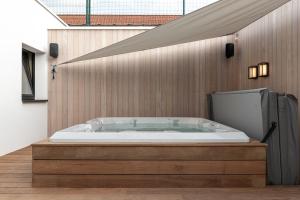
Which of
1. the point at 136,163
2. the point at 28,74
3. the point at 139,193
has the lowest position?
the point at 139,193

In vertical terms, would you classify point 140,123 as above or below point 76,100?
below

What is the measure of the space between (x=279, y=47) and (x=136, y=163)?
204 centimetres

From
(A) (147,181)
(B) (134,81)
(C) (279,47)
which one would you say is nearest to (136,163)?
(A) (147,181)

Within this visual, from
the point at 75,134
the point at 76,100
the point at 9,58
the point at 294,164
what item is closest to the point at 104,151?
the point at 75,134

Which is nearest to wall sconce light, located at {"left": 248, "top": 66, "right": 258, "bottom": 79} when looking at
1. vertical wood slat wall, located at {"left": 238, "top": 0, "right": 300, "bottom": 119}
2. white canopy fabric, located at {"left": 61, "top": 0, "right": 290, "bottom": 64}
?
vertical wood slat wall, located at {"left": 238, "top": 0, "right": 300, "bottom": 119}

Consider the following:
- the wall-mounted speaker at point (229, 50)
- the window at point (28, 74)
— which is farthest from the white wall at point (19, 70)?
the wall-mounted speaker at point (229, 50)

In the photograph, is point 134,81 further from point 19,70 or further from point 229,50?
point 19,70

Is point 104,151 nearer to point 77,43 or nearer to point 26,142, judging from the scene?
point 26,142

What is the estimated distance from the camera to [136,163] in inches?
100

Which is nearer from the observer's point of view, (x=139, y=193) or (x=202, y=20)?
(x=139, y=193)

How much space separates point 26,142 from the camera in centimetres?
445

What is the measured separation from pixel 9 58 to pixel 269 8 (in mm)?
3202

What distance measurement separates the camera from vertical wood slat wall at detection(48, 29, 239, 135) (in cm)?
510

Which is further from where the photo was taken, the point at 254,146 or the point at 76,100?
the point at 76,100
